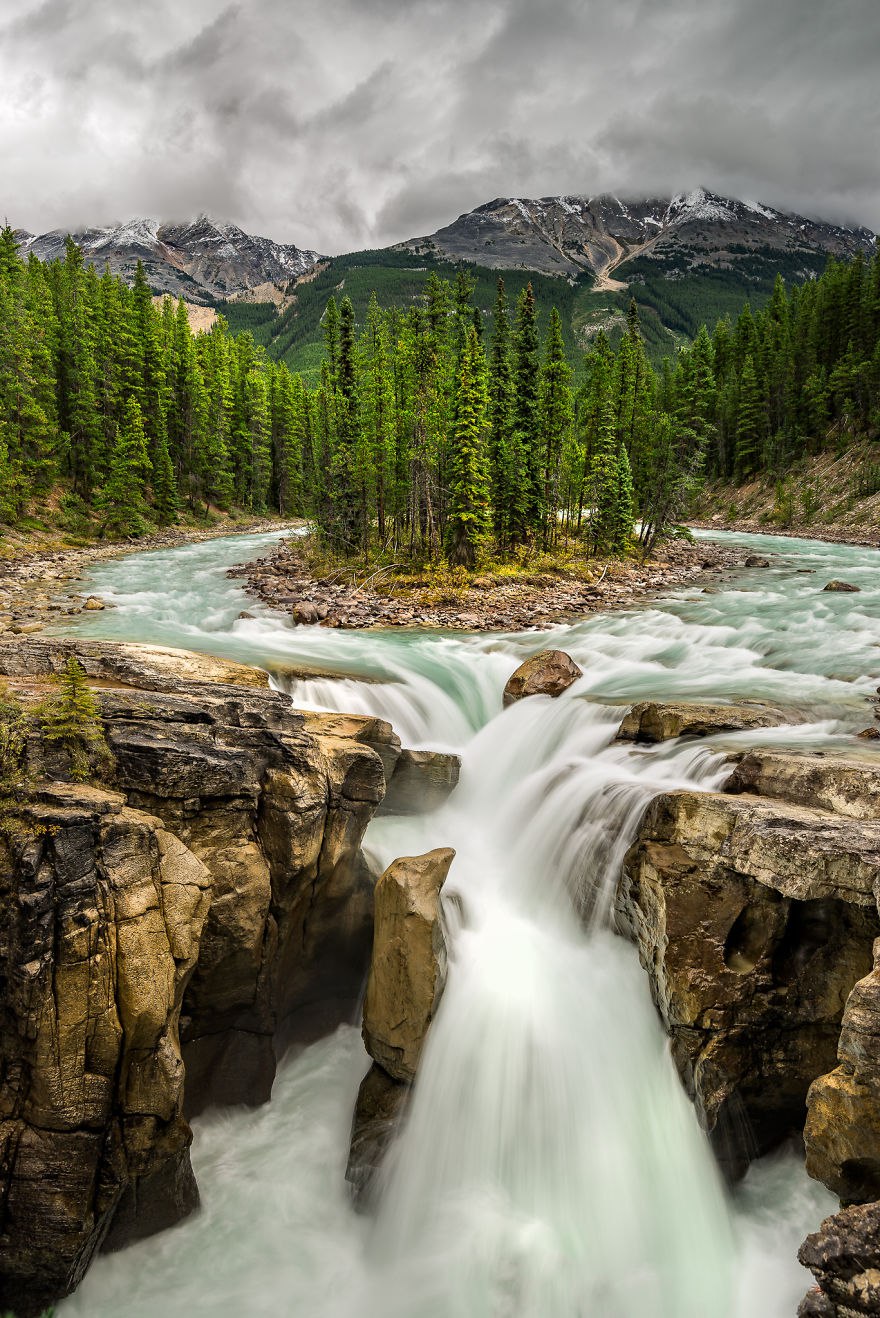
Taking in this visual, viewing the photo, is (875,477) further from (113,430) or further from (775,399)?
(113,430)

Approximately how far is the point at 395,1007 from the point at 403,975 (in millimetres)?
388

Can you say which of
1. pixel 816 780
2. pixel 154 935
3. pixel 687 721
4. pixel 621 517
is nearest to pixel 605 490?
pixel 621 517

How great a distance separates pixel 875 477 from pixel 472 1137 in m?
55.6

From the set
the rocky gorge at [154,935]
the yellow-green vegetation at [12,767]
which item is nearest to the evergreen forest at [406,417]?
the rocky gorge at [154,935]

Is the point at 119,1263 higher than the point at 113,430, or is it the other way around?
the point at 113,430

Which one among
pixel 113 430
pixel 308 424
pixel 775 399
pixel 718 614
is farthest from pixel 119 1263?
pixel 775 399

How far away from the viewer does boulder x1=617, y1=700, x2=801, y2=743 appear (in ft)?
34.1

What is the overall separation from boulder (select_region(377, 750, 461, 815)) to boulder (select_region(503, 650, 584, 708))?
312cm

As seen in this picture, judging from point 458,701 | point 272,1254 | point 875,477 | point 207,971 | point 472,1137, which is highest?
point 875,477

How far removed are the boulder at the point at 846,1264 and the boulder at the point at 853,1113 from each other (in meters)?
0.51

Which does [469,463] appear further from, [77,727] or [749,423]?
[749,423]

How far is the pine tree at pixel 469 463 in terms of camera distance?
1061 inches

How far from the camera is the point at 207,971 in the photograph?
6.94 meters

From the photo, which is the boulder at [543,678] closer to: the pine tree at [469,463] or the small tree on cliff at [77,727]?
the small tree on cliff at [77,727]
